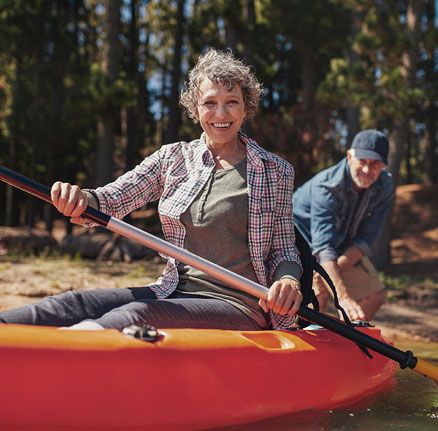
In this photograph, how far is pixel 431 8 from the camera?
778 inches

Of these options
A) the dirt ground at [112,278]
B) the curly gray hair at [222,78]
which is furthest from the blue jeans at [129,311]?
the dirt ground at [112,278]

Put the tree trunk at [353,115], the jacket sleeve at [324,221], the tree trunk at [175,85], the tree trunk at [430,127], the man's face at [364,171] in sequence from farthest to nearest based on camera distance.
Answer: the tree trunk at [430,127] < the tree trunk at [353,115] < the tree trunk at [175,85] < the man's face at [364,171] < the jacket sleeve at [324,221]

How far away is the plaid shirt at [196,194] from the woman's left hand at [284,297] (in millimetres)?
152

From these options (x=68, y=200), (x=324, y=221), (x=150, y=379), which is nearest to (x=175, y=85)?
(x=324, y=221)

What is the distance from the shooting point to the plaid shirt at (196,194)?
245 centimetres

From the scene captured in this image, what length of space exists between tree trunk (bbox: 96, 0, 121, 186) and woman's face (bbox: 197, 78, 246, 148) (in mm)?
8814

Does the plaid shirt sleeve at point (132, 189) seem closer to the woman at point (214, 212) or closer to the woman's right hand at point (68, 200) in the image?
the woman at point (214, 212)

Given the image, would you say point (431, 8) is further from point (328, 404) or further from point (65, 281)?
point (328, 404)

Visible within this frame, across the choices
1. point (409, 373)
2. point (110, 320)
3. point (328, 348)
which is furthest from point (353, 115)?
point (110, 320)

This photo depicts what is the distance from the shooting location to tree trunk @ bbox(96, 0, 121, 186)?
11133mm

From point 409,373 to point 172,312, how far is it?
211 cm

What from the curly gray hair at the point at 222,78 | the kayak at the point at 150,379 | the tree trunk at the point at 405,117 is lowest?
the kayak at the point at 150,379

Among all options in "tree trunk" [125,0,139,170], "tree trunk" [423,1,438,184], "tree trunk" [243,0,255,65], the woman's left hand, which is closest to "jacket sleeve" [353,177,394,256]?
the woman's left hand

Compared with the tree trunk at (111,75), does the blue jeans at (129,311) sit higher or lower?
lower
